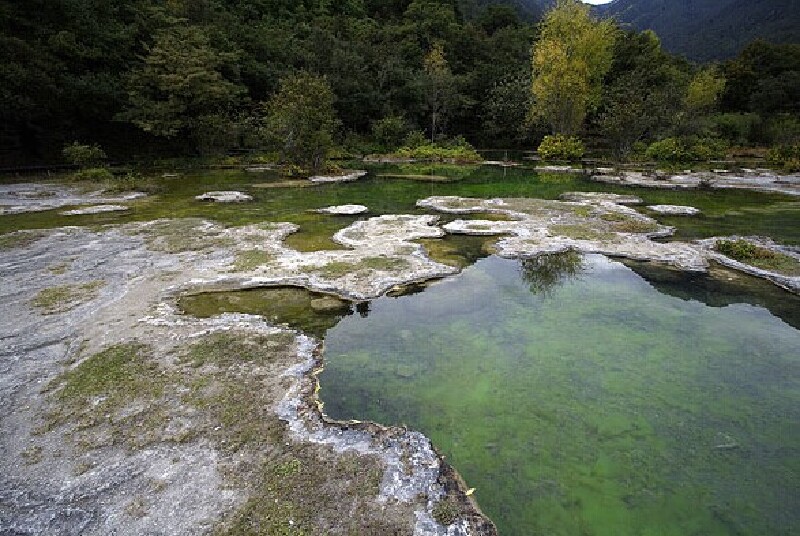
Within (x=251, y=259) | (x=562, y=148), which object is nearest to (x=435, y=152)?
(x=562, y=148)

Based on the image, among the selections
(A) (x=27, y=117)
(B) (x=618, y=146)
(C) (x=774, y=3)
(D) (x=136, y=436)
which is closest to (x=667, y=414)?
(D) (x=136, y=436)

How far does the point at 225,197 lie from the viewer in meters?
21.0

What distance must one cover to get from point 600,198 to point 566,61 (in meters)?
23.7

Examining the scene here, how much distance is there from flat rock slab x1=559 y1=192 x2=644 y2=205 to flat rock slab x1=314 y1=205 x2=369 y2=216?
922 centimetres

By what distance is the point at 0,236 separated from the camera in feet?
46.5

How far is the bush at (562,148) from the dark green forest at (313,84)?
114 inches

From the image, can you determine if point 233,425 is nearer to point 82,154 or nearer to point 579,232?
point 579,232

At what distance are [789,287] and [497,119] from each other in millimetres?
45254

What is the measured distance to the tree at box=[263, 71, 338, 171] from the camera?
88.0ft

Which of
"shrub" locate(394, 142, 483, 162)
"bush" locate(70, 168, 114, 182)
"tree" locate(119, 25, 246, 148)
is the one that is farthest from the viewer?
"shrub" locate(394, 142, 483, 162)

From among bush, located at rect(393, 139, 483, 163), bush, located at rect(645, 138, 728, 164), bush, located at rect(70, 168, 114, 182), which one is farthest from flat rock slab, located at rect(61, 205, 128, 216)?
bush, located at rect(645, 138, 728, 164)

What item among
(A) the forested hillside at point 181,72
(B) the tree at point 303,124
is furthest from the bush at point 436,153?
(B) the tree at point 303,124

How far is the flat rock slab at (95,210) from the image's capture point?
17906mm

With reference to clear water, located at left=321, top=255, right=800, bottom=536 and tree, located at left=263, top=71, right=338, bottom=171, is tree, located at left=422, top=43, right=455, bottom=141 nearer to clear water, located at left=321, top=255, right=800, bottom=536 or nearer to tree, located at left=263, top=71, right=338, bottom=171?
tree, located at left=263, top=71, right=338, bottom=171
